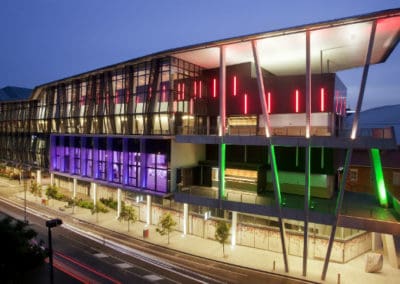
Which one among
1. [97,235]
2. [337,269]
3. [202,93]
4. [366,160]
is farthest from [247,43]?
[366,160]

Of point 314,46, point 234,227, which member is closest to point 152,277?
point 234,227

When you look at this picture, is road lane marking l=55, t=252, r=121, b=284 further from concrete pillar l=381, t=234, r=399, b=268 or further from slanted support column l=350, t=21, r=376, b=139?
concrete pillar l=381, t=234, r=399, b=268

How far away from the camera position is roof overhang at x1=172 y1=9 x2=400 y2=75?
1006 inches

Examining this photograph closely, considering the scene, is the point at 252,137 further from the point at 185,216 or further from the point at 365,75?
the point at 185,216

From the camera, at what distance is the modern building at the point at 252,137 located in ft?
87.8

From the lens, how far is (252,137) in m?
29.9

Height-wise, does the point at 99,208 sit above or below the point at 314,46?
below

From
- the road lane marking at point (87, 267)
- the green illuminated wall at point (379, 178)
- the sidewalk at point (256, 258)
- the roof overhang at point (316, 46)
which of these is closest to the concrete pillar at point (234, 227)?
the sidewalk at point (256, 258)

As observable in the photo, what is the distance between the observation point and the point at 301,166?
3484cm

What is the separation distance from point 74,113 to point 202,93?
24.1 meters

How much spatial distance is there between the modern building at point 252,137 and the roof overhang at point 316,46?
0.12 meters

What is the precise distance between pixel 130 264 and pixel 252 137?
15559 millimetres

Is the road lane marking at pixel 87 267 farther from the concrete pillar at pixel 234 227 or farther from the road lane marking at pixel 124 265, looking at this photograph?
the concrete pillar at pixel 234 227

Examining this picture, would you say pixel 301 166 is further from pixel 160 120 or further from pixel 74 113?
pixel 74 113
